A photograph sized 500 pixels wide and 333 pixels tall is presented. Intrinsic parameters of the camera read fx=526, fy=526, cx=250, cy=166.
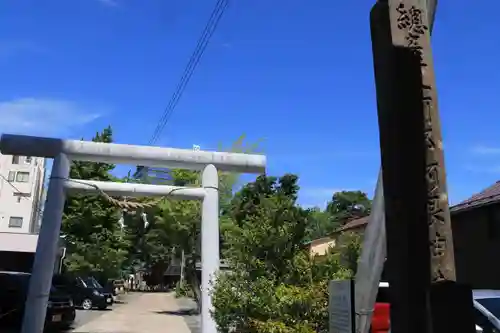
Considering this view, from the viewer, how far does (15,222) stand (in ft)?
181

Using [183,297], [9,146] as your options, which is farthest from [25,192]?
[9,146]

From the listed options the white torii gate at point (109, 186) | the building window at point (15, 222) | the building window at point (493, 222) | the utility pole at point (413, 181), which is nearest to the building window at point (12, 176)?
the building window at point (15, 222)

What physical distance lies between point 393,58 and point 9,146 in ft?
33.7

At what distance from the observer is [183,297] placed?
42.9 m

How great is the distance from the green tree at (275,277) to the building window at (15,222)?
165 ft

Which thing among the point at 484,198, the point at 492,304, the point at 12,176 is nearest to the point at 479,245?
the point at 484,198

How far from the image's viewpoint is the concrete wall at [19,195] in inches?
2154

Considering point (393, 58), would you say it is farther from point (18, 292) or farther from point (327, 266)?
point (18, 292)

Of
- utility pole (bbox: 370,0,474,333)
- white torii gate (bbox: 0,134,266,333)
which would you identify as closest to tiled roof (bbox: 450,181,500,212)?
white torii gate (bbox: 0,134,266,333)

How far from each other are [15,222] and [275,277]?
52.3 metres

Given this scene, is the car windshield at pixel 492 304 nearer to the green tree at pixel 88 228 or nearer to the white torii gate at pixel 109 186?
the white torii gate at pixel 109 186

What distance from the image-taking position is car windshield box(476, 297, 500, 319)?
8.47 m

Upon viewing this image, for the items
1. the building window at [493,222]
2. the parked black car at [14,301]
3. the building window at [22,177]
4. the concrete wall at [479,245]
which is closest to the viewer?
the parked black car at [14,301]

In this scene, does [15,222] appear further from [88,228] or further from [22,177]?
[88,228]
